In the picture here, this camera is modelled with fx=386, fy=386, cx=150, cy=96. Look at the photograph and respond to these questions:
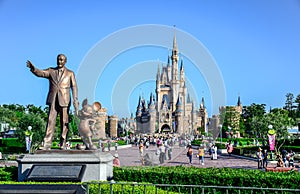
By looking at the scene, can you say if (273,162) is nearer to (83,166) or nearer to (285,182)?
(285,182)

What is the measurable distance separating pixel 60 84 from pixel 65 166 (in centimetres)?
256

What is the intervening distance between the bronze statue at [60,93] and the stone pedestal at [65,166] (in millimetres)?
876

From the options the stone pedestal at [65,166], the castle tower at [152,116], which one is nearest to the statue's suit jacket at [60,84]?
the stone pedestal at [65,166]

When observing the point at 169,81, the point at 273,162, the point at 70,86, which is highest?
the point at 169,81

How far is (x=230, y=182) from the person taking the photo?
10.5 metres

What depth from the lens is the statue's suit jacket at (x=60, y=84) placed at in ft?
37.1

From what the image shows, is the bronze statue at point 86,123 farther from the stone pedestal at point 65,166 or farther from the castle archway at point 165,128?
the castle archway at point 165,128

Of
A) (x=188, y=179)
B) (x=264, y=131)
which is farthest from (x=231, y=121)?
(x=188, y=179)

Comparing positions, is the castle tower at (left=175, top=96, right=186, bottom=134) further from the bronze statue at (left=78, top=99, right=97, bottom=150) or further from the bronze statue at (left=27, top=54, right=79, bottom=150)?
the bronze statue at (left=27, top=54, right=79, bottom=150)

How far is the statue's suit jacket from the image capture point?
11.3 metres

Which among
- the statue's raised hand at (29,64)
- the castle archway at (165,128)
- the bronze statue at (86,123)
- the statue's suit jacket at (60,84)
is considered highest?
the statue's raised hand at (29,64)

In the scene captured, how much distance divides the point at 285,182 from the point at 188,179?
8.51 ft

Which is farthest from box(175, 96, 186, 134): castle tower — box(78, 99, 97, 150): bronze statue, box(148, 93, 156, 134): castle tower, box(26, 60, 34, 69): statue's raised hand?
box(26, 60, 34, 69): statue's raised hand

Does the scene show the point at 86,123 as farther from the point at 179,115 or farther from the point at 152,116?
the point at 179,115
